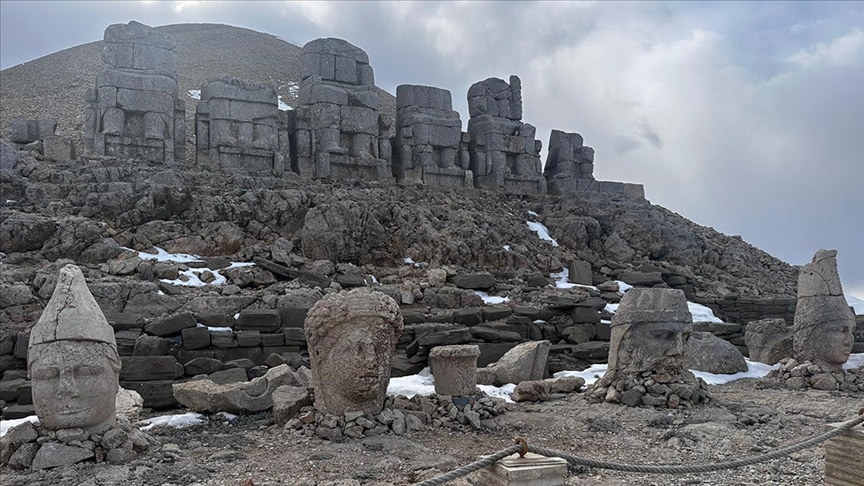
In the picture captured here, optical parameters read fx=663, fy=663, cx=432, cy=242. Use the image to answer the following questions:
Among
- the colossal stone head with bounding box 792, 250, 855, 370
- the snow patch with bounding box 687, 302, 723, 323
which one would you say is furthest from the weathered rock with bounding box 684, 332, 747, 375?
the snow patch with bounding box 687, 302, 723, 323

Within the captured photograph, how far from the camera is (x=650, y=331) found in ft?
29.1

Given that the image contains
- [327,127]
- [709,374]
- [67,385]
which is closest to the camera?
[67,385]

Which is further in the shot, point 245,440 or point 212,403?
point 212,403

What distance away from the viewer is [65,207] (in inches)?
618

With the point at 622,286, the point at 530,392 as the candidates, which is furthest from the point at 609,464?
the point at 622,286

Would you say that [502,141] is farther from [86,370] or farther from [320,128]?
[86,370]

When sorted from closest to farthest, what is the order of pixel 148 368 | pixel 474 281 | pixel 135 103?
pixel 148 368 → pixel 474 281 → pixel 135 103

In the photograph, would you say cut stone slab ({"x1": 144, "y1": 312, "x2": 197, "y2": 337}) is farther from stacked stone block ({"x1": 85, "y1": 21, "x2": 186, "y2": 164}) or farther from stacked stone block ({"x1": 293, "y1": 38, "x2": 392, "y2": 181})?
stacked stone block ({"x1": 293, "y1": 38, "x2": 392, "y2": 181})

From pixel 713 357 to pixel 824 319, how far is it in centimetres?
190

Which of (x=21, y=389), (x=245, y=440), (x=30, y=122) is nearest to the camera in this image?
(x=245, y=440)

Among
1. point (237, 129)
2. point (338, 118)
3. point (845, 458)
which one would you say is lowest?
point (845, 458)

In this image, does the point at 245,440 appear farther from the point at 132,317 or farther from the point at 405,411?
the point at 132,317

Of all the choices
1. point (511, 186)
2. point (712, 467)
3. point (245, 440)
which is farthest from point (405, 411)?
point (511, 186)

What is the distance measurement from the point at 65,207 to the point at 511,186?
1438 cm
